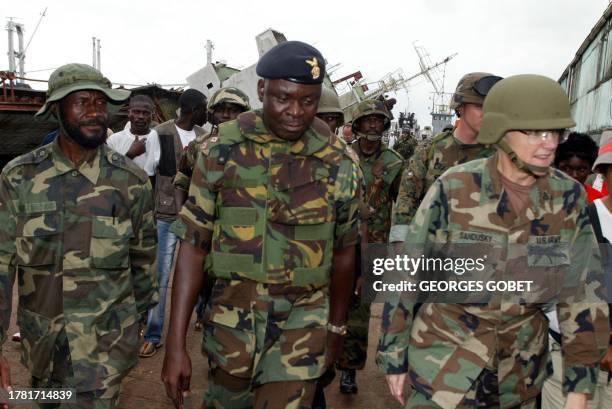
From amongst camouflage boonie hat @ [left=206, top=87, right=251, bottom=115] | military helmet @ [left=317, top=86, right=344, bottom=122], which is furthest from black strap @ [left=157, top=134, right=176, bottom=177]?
military helmet @ [left=317, top=86, right=344, bottom=122]

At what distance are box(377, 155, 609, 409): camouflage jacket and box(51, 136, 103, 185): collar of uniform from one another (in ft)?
5.18

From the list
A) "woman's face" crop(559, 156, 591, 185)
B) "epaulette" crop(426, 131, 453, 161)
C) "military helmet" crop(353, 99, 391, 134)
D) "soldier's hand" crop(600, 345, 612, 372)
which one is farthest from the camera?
"military helmet" crop(353, 99, 391, 134)

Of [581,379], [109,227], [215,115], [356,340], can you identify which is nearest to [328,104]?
[215,115]

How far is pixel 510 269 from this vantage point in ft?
6.84

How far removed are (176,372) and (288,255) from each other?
0.68 metres

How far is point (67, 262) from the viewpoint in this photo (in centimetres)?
253

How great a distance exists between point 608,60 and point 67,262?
34.9 ft

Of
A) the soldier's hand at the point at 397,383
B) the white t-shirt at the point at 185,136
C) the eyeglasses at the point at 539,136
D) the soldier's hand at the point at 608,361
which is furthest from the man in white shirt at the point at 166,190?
the soldier's hand at the point at 608,361

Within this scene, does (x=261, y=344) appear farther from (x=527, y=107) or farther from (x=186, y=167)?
(x=186, y=167)

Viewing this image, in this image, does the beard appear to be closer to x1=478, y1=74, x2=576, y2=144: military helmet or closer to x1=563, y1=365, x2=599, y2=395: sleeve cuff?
x1=478, y1=74, x2=576, y2=144: military helmet

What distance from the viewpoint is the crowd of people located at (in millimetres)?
2074

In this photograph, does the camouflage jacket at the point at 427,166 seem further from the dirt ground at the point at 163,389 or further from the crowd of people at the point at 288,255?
the dirt ground at the point at 163,389

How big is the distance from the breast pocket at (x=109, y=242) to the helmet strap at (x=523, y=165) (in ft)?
6.04

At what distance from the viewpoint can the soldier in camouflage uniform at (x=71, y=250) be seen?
2.49 m
